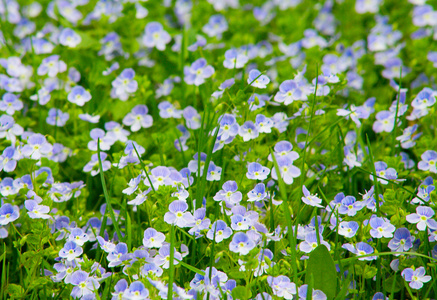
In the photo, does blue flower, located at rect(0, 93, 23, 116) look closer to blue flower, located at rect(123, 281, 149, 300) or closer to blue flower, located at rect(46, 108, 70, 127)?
blue flower, located at rect(46, 108, 70, 127)

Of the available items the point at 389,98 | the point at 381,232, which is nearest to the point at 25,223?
the point at 381,232

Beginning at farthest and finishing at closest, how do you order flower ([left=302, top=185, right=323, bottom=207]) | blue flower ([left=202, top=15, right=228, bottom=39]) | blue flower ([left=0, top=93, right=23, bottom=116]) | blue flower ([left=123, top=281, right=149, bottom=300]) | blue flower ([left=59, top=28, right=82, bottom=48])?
blue flower ([left=202, top=15, right=228, bottom=39])
blue flower ([left=59, top=28, right=82, bottom=48])
blue flower ([left=0, top=93, right=23, bottom=116])
flower ([left=302, top=185, right=323, bottom=207])
blue flower ([left=123, top=281, right=149, bottom=300])

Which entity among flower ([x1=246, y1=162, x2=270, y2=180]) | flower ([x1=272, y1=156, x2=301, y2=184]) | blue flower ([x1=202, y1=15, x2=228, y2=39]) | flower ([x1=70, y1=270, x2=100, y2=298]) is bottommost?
flower ([x1=70, y1=270, x2=100, y2=298])

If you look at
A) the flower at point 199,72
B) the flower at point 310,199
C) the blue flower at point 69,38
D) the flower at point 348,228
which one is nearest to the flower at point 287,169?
the flower at point 310,199

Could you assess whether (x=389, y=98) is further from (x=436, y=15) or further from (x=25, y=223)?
(x=25, y=223)

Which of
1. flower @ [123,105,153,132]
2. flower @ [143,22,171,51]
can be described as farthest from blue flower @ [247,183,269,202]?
flower @ [143,22,171,51]

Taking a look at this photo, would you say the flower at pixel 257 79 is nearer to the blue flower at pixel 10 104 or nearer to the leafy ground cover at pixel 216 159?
the leafy ground cover at pixel 216 159

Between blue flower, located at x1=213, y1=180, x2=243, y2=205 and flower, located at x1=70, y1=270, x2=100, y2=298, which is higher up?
blue flower, located at x1=213, y1=180, x2=243, y2=205
